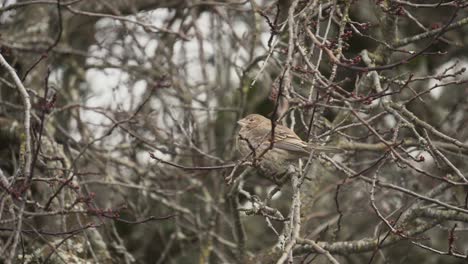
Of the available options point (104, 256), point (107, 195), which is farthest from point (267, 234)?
point (104, 256)

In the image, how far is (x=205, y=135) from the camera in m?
9.66

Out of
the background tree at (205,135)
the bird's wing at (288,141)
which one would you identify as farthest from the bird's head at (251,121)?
the bird's wing at (288,141)

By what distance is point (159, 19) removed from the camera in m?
9.98

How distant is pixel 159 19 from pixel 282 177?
13.6 feet

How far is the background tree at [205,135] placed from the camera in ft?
21.0

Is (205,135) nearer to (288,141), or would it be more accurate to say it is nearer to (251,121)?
(251,121)

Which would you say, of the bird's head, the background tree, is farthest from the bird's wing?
the bird's head

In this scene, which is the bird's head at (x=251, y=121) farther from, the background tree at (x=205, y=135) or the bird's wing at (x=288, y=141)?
the bird's wing at (x=288, y=141)

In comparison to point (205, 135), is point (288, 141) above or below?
below

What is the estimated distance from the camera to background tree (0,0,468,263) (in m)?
6.41

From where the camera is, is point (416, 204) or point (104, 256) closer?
point (416, 204)

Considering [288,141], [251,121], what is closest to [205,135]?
[251,121]

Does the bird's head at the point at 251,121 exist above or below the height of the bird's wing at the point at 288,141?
above

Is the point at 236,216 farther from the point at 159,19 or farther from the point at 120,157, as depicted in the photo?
the point at 159,19
